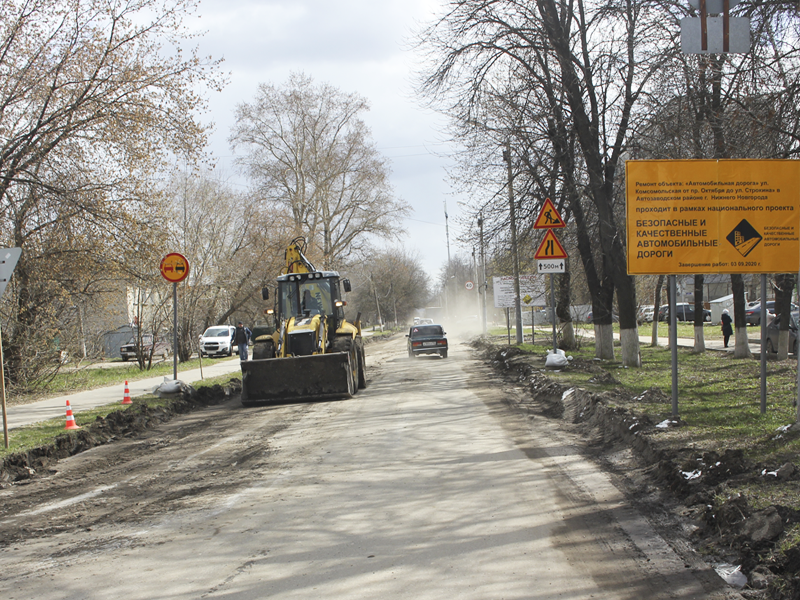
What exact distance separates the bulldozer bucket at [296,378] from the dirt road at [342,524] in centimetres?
460

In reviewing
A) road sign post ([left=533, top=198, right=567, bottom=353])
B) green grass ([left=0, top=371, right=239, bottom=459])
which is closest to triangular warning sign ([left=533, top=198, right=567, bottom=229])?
road sign post ([left=533, top=198, right=567, bottom=353])

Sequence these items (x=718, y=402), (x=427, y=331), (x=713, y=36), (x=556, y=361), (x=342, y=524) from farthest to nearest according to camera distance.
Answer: (x=427, y=331) < (x=556, y=361) < (x=718, y=402) < (x=713, y=36) < (x=342, y=524)

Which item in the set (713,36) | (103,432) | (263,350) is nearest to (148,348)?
(263,350)

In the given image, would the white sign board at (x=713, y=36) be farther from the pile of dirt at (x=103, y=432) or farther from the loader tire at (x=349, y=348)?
the loader tire at (x=349, y=348)

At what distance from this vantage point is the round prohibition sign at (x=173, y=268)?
14906 millimetres

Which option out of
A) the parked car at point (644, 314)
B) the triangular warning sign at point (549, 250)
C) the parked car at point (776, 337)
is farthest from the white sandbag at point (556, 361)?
the parked car at point (644, 314)

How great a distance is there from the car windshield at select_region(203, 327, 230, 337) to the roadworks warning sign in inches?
1399

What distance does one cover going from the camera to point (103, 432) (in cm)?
1127

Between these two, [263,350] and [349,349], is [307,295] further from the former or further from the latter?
[349,349]

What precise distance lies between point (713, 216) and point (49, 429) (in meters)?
10.7

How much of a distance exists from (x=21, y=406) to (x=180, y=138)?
24.0 ft

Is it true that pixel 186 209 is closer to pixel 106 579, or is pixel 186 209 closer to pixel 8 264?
pixel 8 264

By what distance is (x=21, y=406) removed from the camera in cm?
1541

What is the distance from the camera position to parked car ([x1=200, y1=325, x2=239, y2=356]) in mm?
40281
